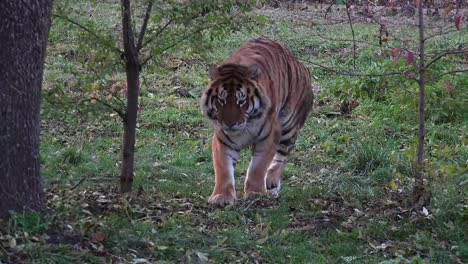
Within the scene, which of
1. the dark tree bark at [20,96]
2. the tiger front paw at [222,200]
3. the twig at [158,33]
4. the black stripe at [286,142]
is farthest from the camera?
the black stripe at [286,142]

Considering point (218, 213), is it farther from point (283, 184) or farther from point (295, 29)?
point (295, 29)

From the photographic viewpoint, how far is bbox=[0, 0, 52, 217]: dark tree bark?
440cm

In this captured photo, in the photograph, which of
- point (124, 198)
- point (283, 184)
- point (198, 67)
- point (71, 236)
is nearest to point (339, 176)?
point (283, 184)

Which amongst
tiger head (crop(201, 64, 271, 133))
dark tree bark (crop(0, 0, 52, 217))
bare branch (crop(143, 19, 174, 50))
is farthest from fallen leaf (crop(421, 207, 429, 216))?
dark tree bark (crop(0, 0, 52, 217))

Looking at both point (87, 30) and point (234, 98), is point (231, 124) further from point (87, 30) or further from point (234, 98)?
point (87, 30)

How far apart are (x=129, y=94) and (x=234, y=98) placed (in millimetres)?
937

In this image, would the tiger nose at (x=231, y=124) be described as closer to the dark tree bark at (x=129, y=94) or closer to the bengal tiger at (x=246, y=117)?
the bengal tiger at (x=246, y=117)

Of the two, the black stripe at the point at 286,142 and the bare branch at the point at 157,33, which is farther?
the black stripe at the point at 286,142

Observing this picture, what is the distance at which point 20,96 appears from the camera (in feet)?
14.7

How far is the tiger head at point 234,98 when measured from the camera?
666 centimetres

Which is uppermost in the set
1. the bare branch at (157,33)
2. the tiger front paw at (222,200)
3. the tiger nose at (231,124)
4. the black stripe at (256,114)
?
the bare branch at (157,33)

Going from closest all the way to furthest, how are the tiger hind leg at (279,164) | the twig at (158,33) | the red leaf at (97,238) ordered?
the red leaf at (97,238) → the twig at (158,33) → the tiger hind leg at (279,164)

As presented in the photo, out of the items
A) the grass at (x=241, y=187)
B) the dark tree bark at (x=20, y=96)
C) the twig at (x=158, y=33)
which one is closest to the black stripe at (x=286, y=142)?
the grass at (x=241, y=187)

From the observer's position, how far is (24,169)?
454 centimetres
